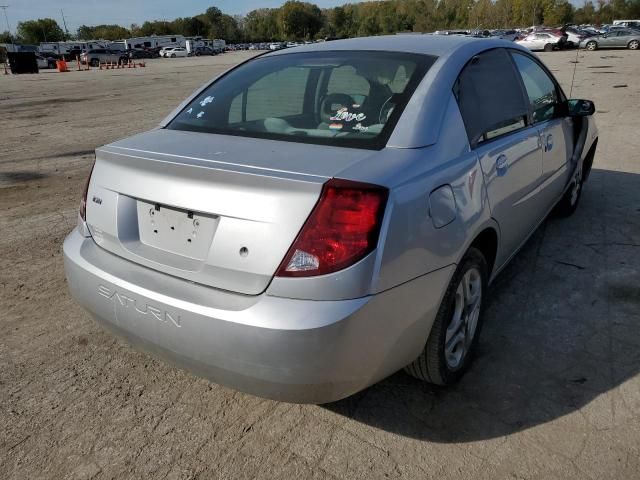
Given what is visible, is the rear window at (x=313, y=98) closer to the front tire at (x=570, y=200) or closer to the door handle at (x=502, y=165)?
the door handle at (x=502, y=165)

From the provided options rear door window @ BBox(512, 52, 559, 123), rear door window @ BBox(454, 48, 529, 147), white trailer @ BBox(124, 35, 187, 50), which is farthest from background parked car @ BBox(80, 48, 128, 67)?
rear door window @ BBox(454, 48, 529, 147)

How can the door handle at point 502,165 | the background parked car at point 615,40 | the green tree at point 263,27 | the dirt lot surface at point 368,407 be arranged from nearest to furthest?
the dirt lot surface at point 368,407 → the door handle at point 502,165 → the background parked car at point 615,40 → the green tree at point 263,27

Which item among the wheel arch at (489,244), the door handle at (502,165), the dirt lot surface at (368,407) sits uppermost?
the door handle at (502,165)

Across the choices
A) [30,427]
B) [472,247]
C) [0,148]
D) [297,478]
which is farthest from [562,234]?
[0,148]

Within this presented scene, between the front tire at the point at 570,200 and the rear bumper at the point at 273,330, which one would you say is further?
the front tire at the point at 570,200

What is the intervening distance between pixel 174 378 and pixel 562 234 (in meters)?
3.54

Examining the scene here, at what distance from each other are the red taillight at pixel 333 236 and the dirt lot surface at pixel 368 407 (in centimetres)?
90

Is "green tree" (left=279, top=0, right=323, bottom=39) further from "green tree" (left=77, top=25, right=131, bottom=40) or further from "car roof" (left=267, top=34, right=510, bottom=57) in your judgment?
"car roof" (left=267, top=34, right=510, bottom=57)

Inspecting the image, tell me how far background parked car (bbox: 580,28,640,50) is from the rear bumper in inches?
1627

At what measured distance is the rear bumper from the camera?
1.87 metres

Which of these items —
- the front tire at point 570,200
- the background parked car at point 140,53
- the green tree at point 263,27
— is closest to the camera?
the front tire at point 570,200

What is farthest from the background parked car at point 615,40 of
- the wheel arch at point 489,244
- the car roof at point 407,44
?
the wheel arch at point 489,244

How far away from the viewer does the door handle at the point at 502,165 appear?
2764 mm

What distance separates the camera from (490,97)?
2947mm
